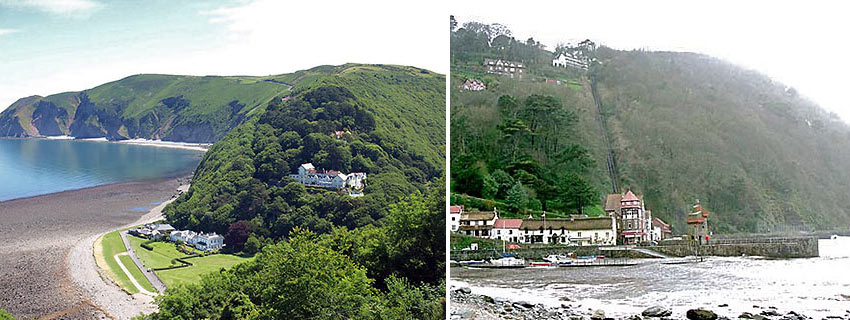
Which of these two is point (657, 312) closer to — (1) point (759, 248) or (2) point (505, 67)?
(1) point (759, 248)

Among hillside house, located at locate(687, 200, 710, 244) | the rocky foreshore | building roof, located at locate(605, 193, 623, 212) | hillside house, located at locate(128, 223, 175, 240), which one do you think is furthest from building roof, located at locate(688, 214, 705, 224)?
hillside house, located at locate(128, 223, 175, 240)

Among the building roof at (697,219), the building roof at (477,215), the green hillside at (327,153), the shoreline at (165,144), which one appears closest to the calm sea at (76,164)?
the shoreline at (165,144)

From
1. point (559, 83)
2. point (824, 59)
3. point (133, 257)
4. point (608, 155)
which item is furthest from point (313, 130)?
point (824, 59)

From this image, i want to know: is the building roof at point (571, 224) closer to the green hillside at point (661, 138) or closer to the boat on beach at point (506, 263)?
the green hillside at point (661, 138)

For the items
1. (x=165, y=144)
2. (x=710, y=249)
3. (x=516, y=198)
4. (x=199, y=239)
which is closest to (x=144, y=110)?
(x=165, y=144)

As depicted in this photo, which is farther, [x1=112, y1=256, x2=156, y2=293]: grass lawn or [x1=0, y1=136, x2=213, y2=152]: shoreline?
[x1=0, y1=136, x2=213, y2=152]: shoreline

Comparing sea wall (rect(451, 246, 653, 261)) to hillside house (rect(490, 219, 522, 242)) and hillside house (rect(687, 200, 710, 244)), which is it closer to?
hillside house (rect(490, 219, 522, 242))

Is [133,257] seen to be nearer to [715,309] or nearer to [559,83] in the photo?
[559,83]
